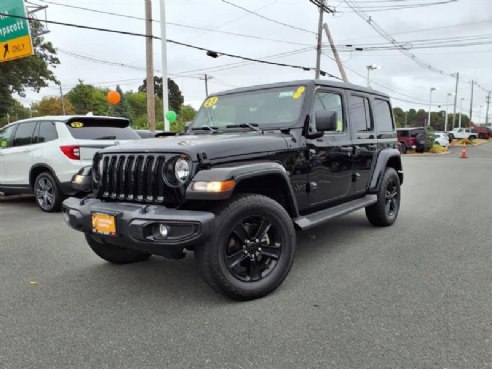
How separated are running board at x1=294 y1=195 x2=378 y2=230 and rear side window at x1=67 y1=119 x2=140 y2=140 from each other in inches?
162

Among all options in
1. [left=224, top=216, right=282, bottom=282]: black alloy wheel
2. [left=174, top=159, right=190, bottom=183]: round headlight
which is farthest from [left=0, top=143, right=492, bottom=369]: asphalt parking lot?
[left=174, top=159, right=190, bottom=183]: round headlight

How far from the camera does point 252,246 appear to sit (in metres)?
3.42

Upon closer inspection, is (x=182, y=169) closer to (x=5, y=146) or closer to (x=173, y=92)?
(x=5, y=146)

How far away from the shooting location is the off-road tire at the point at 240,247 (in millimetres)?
3102

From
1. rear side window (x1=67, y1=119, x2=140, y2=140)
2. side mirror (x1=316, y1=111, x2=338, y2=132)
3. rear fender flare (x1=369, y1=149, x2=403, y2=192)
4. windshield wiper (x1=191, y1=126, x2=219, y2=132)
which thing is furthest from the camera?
rear side window (x1=67, y1=119, x2=140, y2=140)

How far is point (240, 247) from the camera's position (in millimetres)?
3398

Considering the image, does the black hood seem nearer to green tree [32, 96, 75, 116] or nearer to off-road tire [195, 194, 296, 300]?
off-road tire [195, 194, 296, 300]

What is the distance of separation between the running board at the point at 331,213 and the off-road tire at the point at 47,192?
15.6ft

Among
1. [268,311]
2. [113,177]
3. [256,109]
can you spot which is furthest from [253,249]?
[256,109]

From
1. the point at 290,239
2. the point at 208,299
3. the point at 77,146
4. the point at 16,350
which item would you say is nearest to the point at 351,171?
the point at 290,239

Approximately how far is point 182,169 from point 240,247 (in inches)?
31.4

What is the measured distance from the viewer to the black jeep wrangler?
3.07 metres

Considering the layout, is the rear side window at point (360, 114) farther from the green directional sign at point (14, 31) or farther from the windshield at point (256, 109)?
the green directional sign at point (14, 31)

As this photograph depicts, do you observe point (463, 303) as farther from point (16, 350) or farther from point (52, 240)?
point (52, 240)
